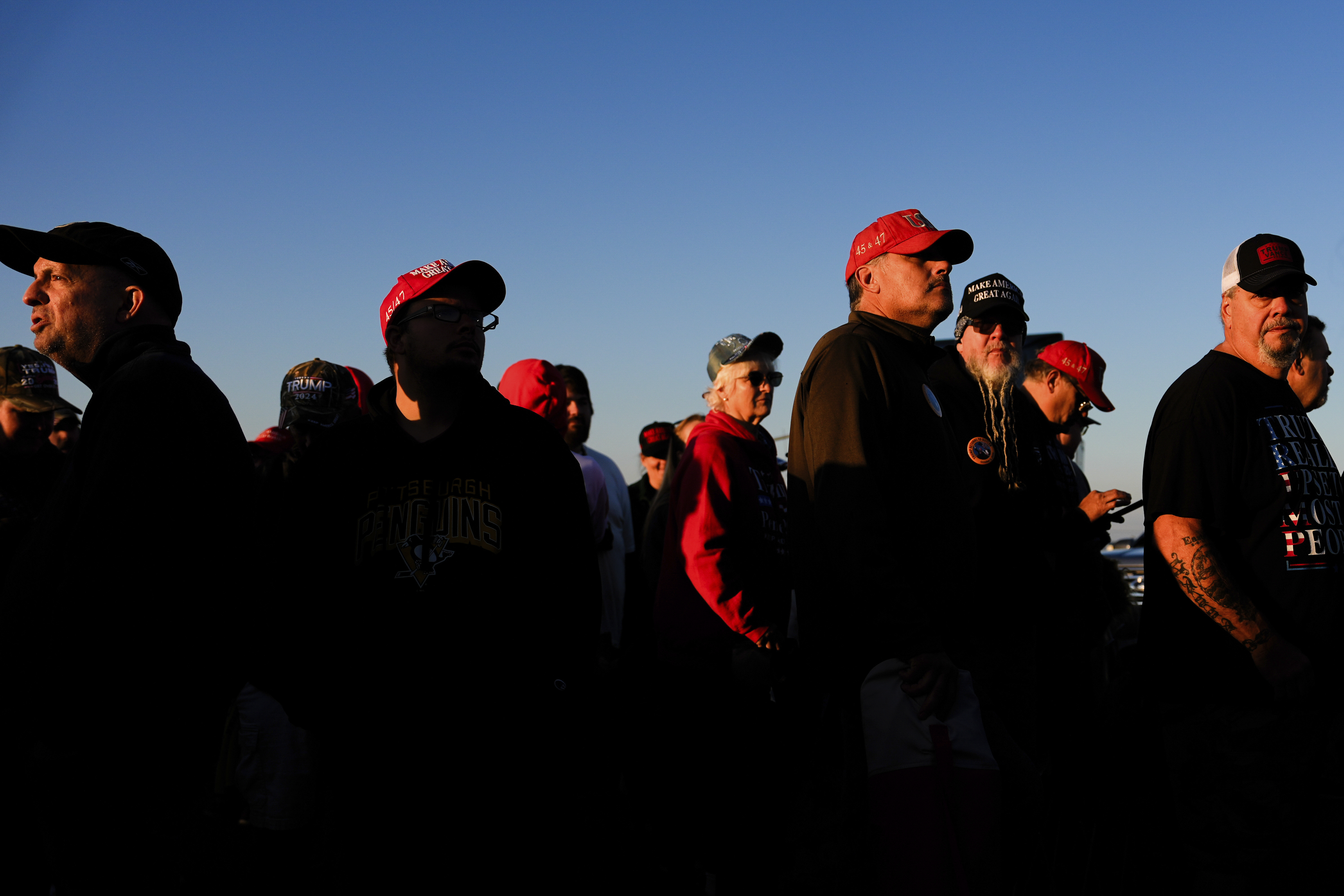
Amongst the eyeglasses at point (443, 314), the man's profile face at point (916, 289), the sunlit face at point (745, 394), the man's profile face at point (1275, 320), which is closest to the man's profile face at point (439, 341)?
the eyeglasses at point (443, 314)

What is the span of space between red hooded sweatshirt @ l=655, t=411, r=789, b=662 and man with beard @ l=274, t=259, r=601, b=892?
1049mm

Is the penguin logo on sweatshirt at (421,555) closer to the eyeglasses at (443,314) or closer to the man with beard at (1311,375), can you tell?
the eyeglasses at (443,314)

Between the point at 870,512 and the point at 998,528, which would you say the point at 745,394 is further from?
the point at 870,512

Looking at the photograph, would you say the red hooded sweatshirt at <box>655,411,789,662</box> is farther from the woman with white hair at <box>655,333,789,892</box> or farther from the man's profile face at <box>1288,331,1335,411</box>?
the man's profile face at <box>1288,331,1335,411</box>

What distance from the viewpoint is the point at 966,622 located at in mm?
2473

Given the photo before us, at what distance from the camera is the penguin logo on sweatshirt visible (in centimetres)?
251

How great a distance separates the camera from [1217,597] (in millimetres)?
2943

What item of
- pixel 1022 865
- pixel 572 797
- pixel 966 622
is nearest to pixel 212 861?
pixel 572 797

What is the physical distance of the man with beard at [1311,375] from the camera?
4.05 m

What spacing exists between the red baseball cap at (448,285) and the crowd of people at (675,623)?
12 millimetres

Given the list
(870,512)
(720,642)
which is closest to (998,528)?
(720,642)

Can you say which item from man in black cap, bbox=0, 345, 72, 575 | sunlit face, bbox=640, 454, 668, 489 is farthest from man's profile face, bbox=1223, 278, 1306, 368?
sunlit face, bbox=640, 454, 668, 489

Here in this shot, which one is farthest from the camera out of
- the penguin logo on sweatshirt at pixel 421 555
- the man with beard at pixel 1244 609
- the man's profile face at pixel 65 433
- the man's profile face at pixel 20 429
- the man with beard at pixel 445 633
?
the man's profile face at pixel 65 433

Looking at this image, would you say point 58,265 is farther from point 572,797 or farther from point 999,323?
point 999,323
